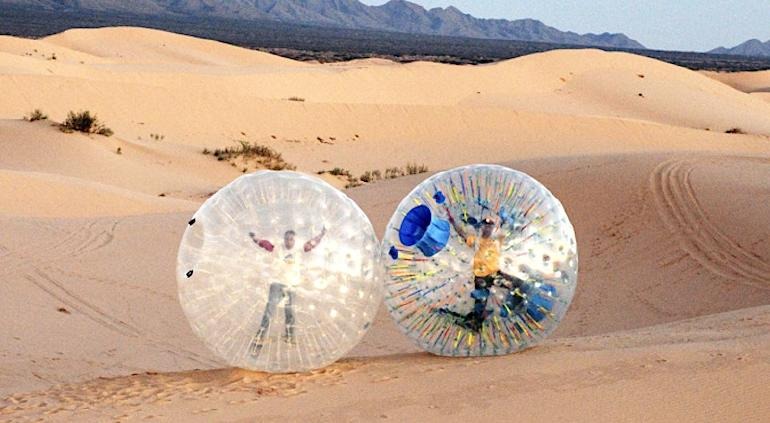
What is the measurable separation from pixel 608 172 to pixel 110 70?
25285 mm

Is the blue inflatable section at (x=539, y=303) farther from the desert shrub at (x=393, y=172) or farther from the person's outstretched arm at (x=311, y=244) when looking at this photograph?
the desert shrub at (x=393, y=172)

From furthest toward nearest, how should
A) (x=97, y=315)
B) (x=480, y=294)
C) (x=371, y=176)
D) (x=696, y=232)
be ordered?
(x=371, y=176), (x=696, y=232), (x=97, y=315), (x=480, y=294)

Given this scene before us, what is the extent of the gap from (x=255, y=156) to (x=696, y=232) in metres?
14.4

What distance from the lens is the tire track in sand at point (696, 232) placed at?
11.6 meters

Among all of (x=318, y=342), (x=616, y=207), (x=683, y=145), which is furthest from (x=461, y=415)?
(x=683, y=145)

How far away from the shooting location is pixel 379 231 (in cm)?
1368

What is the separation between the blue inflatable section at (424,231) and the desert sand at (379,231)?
2.40ft

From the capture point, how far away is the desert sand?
593 cm

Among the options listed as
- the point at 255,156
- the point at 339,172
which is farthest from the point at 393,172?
the point at 255,156

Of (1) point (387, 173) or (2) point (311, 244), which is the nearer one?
(2) point (311, 244)

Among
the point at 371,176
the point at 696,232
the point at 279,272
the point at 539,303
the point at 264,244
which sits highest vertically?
the point at 264,244

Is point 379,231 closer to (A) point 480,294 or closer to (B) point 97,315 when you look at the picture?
(B) point 97,315

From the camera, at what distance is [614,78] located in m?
48.5

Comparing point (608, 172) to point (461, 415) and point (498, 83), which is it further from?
point (498, 83)
